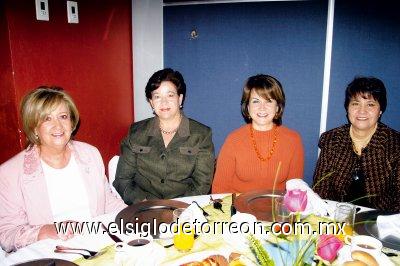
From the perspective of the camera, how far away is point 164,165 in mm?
2361

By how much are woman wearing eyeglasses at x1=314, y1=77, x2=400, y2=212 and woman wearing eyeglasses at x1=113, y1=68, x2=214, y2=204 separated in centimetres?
80

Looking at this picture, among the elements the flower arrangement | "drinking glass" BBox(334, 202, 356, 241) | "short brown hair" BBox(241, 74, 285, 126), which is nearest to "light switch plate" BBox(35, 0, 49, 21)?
"short brown hair" BBox(241, 74, 285, 126)

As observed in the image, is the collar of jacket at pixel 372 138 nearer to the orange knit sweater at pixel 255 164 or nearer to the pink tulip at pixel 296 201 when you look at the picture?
the orange knit sweater at pixel 255 164

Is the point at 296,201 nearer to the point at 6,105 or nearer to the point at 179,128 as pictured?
the point at 179,128

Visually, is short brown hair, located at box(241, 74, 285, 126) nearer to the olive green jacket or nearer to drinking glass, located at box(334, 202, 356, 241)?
the olive green jacket

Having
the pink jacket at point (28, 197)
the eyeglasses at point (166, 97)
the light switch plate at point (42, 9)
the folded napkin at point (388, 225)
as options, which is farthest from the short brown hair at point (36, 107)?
the folded napkin at point (388, 225)

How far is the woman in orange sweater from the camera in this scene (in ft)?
7.74

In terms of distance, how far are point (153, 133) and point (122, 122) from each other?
1255 mm

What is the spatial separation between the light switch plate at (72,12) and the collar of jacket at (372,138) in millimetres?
2147

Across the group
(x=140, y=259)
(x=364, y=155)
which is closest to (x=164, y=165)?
(x=140, y=259)

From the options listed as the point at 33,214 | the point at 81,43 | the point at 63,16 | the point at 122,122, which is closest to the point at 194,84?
the point at 122,122

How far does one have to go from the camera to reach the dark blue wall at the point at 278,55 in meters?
2.99

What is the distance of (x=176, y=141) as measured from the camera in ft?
7.82

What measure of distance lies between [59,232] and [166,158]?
994 mm
